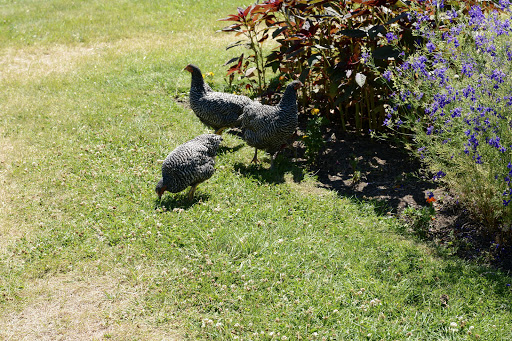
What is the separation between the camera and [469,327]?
150 inches

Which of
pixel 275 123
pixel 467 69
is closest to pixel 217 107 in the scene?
pixel 275 123

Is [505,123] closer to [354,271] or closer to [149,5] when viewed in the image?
[354,271]

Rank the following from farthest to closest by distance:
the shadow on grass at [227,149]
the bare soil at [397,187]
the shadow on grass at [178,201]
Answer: the shadow on grass at [227,149] < the shadow on grass at [178,201] < the bare soil at [397,187]

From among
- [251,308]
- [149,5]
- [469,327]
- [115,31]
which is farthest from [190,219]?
[149,5]

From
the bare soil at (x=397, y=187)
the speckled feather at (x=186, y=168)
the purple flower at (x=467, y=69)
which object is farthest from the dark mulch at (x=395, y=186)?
the speckled feather at (x=186, y=168)

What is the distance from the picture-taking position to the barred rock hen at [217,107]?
678 centimetres

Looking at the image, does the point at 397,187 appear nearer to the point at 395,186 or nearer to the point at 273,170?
the point at 395,186

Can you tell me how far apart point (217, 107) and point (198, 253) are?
2.62 m

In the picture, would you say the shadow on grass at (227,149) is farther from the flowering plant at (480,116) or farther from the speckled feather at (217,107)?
the flowering plant at (480,116)

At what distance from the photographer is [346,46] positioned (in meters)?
6.61

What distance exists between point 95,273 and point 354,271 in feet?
7.64

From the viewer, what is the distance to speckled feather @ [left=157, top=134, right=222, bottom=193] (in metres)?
5.39

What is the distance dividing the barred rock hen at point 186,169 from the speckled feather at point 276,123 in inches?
28.5

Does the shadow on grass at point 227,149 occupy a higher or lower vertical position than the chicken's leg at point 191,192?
higher
